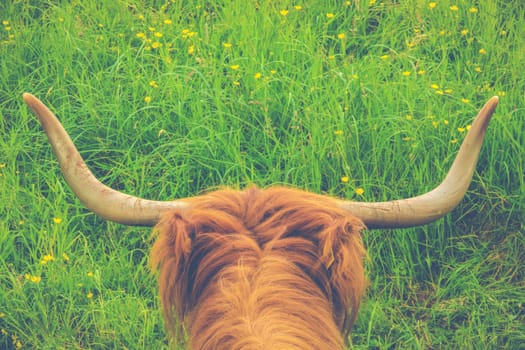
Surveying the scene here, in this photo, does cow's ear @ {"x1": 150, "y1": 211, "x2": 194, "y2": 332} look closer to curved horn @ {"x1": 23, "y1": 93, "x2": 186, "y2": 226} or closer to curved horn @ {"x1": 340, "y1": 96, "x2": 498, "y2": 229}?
curved horn @ {"x1": 23, "y1": 93, "x2": 186, "y2": 226}

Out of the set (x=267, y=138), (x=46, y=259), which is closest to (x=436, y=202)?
(x=267, y=138)

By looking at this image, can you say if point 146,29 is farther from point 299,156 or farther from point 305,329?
point 305,329

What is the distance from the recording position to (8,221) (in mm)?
4891

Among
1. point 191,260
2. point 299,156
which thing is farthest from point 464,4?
point 191,260

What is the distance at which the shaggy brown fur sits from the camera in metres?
2.85

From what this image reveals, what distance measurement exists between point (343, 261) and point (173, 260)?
0.56 meters

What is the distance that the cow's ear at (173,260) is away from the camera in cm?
307

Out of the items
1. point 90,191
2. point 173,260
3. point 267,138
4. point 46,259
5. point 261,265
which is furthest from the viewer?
point 267,138

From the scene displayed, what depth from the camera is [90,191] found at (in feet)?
10.7

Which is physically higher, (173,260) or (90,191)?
(90,191)

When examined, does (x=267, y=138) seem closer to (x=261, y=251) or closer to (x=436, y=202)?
(x=436, y=202)

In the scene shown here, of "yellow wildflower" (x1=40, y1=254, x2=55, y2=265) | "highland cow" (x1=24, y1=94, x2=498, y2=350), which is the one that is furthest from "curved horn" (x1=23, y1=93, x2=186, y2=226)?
"yellow wildflower" (x1=40, y1=254, x2=55, y2=265)

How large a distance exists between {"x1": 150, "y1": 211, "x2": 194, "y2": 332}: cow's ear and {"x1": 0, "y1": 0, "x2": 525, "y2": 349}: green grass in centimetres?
93

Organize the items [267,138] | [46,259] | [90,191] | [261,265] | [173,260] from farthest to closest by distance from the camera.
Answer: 1. [267,138]
2. [46,259]
3. [90,191]
4. [173,260]
5. [261,265]
